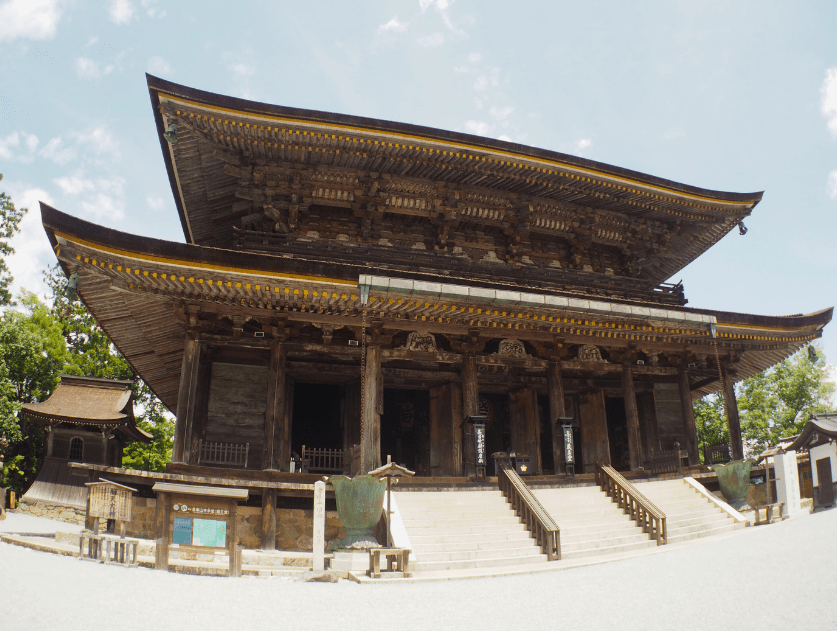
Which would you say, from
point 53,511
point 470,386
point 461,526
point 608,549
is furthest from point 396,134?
point 53,511

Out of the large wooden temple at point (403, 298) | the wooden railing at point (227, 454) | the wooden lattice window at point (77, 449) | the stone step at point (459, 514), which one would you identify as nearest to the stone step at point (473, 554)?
the stone step at point (459, 514)

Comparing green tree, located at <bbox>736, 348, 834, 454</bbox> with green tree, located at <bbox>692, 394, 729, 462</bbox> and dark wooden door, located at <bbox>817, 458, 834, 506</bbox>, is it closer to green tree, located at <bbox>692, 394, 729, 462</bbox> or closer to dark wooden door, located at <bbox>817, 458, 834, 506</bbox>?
green tree, located at <bbox>692, 394, 729, 462</bbox>

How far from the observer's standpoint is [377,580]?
8.05 meters

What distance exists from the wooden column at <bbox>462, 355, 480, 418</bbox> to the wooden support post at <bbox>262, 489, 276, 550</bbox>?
197 inches

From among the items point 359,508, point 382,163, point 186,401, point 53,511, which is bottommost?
point 53,511

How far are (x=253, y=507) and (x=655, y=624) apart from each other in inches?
332

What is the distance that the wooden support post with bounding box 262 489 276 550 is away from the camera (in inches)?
427

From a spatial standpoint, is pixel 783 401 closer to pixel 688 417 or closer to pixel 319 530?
pixel 688 417

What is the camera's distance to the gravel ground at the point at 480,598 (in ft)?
17.2

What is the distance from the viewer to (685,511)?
12.8 metres

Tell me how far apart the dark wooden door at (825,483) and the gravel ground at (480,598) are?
21.7 feet

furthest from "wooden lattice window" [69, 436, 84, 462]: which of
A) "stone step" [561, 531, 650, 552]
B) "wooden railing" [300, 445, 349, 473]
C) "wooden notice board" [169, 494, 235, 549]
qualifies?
"stone step" [561, 531, 650, 552]

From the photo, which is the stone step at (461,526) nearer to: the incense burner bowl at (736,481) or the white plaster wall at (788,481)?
the incense burner bowl at (736,481)

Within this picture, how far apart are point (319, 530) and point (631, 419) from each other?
10094 mm
